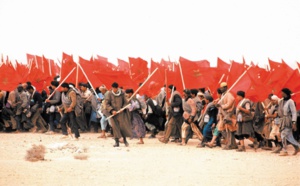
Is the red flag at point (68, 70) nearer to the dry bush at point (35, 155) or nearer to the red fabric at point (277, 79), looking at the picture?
the red fabric at point (277, 79)

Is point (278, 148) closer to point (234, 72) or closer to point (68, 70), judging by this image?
point (234, 72)

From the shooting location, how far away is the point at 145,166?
14.1 metres

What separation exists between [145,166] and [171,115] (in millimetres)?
5735

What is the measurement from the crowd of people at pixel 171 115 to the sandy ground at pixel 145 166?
0.52 meters

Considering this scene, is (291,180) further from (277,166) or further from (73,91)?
(73,91)

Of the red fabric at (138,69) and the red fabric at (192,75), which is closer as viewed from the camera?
the red fabric at (192,75)

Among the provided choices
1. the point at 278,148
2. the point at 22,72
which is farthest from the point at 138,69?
the point at 278,148

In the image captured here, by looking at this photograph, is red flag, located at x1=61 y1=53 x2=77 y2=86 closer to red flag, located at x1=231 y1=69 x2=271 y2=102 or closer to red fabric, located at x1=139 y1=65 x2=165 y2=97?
red fabric, located at x1=139 y1=65 x2=165 y2=97

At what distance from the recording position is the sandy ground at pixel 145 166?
39.5 ft

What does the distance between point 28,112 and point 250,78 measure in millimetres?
8484

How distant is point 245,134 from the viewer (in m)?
17.6

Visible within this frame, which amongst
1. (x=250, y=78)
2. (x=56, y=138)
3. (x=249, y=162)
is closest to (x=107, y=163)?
(x=249, y=162)

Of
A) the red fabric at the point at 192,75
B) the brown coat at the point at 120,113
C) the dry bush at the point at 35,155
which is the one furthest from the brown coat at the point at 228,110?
the dry bush at the point at 35,155

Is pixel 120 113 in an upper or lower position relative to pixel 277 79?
lower
